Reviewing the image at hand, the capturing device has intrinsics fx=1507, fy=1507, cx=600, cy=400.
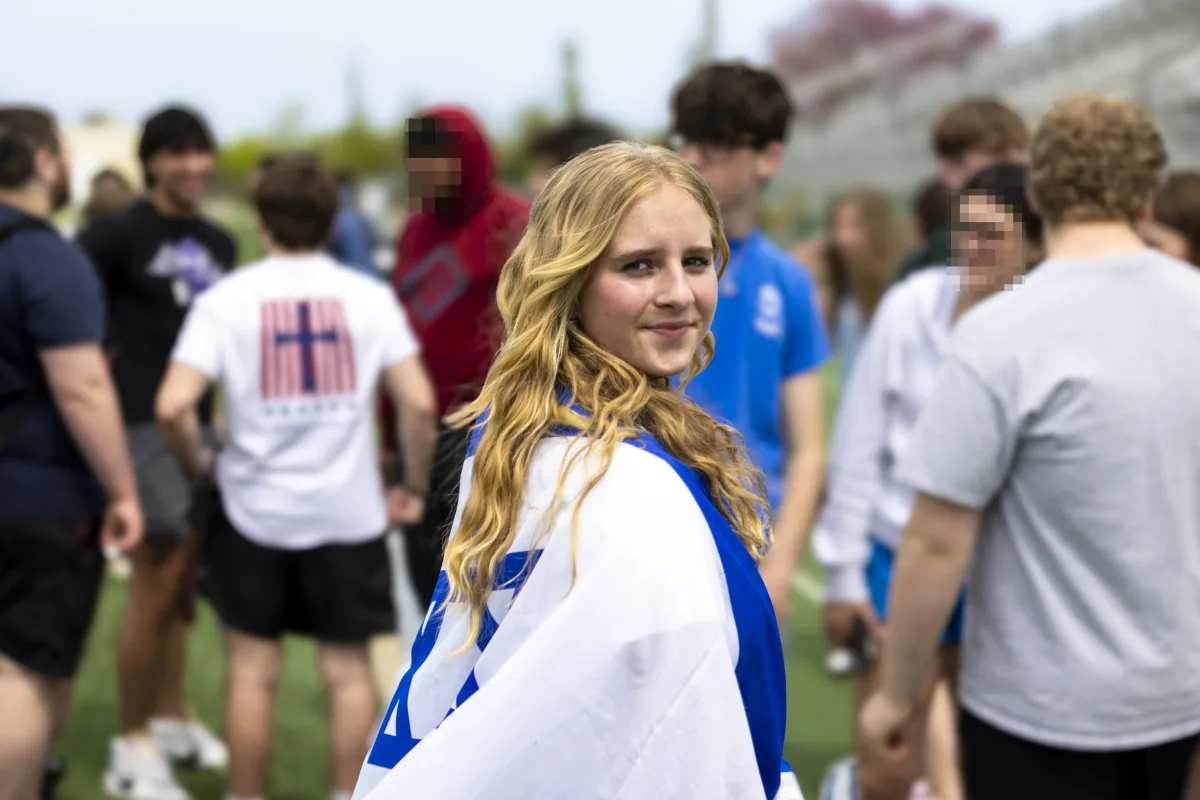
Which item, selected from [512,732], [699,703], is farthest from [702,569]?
[512,732]

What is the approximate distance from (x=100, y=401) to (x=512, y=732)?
9.20 feet

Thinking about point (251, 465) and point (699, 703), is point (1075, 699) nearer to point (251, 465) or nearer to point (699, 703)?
point (699, 703)

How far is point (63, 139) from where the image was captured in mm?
4875

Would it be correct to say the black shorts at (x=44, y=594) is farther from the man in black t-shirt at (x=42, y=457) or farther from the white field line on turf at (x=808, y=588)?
the white field line on turf at (x=808, y=588)

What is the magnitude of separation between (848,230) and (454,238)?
477cm

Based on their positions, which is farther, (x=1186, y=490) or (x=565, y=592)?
(x=1186, y=490)

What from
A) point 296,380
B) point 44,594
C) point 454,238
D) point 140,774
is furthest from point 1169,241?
point 140,774

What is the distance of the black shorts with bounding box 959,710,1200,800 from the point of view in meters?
2.98

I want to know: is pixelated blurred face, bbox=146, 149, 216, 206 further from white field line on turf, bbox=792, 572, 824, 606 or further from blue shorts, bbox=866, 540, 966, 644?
white field line on turf, bbox=792, 572, 824, 606

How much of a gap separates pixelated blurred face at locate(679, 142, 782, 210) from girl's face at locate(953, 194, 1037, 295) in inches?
22.1

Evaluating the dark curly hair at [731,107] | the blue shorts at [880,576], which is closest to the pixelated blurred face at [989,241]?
the dark curly hair at [731,107]

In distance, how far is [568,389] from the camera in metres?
1.97

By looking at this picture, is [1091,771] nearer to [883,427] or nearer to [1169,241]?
[883,427]

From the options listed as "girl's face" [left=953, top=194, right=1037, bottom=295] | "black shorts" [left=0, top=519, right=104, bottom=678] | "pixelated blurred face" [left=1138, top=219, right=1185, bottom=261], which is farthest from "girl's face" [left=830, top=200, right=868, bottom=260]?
"black shorts" [left=0, top=519, right=104, bottom=678]
